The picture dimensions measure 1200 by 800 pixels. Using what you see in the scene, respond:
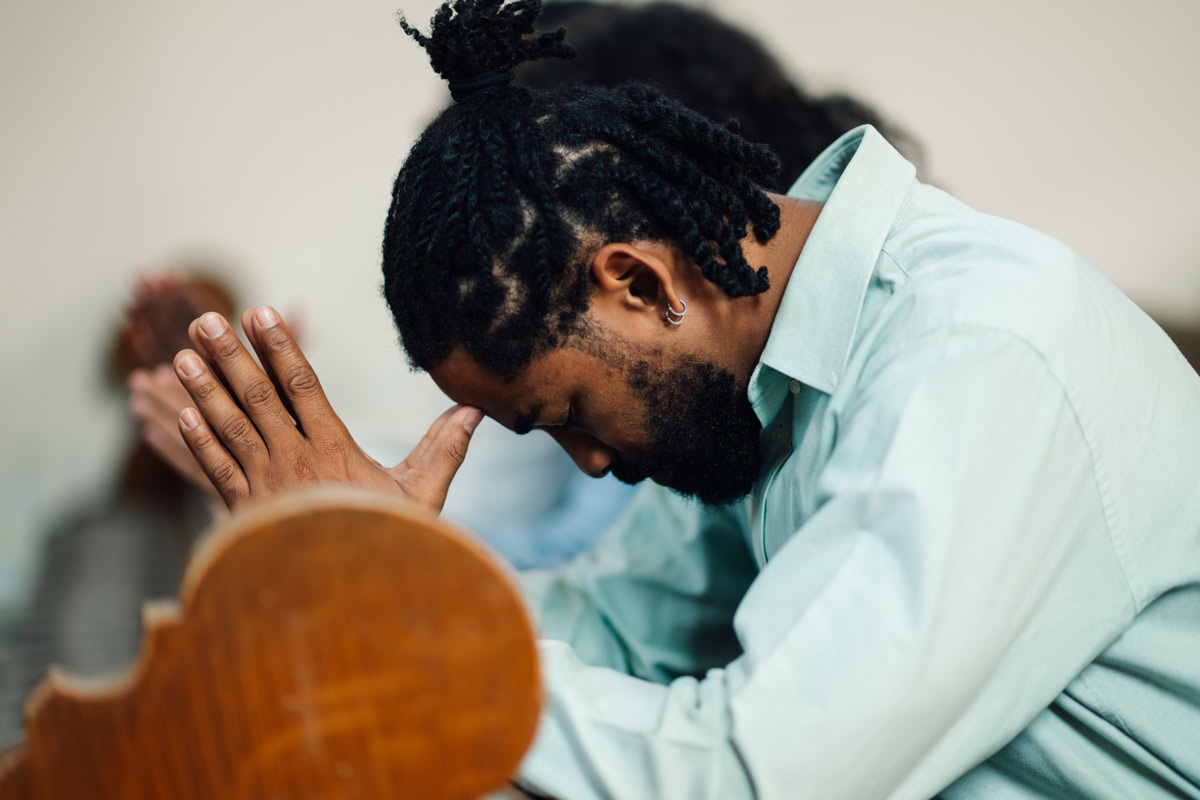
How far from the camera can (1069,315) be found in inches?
24.8

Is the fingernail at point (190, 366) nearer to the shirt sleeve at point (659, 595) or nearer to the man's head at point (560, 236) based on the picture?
the man's head at point (560, 236)

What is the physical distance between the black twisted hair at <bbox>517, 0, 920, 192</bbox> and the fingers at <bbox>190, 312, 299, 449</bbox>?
884 mm

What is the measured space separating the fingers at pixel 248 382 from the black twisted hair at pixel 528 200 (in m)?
0.14

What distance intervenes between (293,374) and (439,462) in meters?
0.15

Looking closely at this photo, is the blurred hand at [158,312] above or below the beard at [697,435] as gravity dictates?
below

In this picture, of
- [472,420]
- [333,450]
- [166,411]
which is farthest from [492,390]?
[166,411]

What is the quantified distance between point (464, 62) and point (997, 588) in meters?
0.60

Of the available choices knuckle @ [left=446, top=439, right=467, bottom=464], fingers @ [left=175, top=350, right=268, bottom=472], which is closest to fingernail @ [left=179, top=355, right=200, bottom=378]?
fingers @ [left=175, top=350, right=268, bottom=472]

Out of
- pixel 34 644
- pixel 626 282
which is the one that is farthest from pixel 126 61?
pixel 626 282

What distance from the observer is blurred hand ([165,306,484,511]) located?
71 cm

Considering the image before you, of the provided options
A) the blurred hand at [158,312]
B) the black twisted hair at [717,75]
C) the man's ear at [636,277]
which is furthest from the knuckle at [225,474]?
the black twisted hair at [717,75]

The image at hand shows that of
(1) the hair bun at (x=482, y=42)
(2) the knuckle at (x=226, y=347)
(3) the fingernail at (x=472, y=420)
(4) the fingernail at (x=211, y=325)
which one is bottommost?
(3) the fingernail at (x=472, y=420)

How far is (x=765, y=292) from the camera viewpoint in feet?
2.66

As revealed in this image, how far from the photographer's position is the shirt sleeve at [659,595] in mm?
1021
